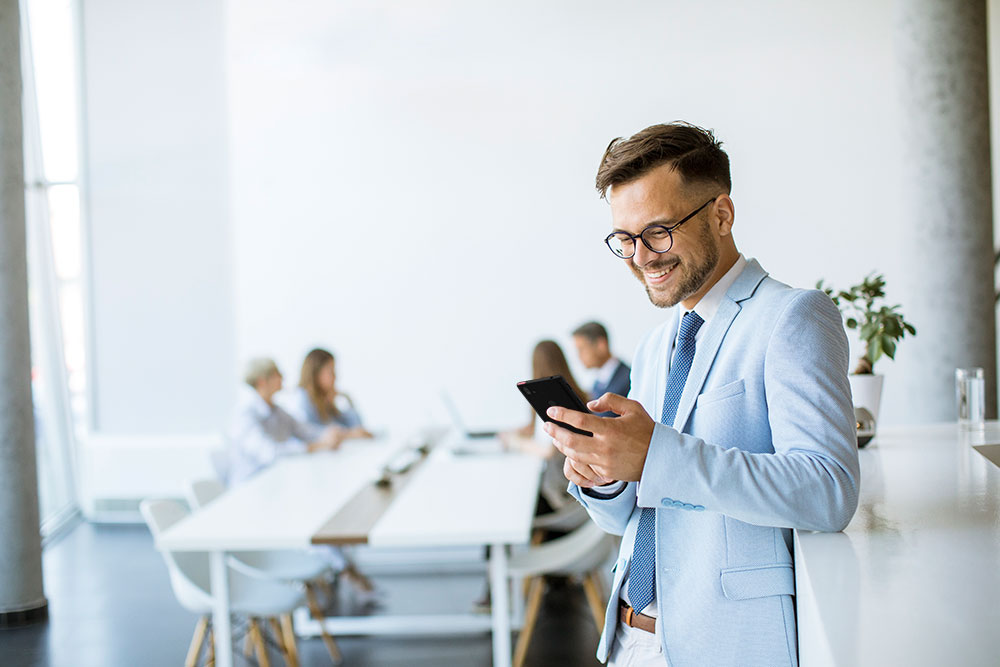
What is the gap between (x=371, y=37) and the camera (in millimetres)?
7121

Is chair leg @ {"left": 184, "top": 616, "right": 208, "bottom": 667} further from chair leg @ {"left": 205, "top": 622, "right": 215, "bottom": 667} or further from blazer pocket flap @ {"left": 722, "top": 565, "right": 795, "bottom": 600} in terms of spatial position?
blazer pocket flap @ {"left": 722, "top": 565, "right": 795, "bottom": 600}

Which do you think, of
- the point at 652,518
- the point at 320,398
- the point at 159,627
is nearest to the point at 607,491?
the point at 652,518

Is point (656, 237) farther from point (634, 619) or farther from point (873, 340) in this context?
point (873, 340)

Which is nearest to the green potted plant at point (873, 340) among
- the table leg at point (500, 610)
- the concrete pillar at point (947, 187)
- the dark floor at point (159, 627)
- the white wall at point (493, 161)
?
the table leg at point (500, 610)

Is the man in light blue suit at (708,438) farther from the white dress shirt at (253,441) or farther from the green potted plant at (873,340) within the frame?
the white dress shirt at (253,441)

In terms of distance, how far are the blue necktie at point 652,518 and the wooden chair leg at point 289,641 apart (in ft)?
9.01

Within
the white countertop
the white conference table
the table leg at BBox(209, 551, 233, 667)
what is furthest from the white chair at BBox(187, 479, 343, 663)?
the white countertop

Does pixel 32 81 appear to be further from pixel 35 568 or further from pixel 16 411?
pixel 35 568

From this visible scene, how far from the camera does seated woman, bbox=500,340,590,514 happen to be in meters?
4.93

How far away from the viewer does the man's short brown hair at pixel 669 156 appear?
155 centimetres

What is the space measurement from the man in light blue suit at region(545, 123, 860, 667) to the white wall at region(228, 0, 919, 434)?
17.1 feet

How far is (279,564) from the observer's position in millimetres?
4438

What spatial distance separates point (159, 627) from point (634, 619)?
156 inches

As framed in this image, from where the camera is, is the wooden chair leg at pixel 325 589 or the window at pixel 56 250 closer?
the wooden chair leg at pixel 325 589
